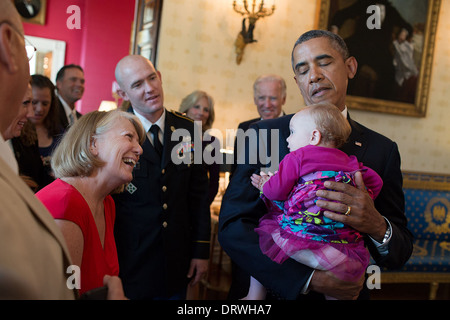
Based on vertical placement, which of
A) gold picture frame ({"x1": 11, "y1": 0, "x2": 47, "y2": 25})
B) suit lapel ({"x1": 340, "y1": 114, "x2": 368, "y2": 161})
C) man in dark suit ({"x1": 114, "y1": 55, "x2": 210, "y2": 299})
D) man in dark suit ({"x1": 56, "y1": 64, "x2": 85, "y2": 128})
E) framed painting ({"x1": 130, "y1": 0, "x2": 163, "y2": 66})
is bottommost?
man in dark suit ({"x1": 114, "y1": 55, "x2": 210, "y2": 299})

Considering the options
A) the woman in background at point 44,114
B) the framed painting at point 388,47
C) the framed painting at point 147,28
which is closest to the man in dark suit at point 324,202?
the woman in background at point 44,114

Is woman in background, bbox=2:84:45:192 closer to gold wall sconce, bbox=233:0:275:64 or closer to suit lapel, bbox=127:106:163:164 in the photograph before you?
suit lapel, bbox=127:106:163:164

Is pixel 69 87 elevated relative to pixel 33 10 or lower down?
lower down

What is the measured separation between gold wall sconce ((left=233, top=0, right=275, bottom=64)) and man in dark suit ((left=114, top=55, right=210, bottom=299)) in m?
2.42

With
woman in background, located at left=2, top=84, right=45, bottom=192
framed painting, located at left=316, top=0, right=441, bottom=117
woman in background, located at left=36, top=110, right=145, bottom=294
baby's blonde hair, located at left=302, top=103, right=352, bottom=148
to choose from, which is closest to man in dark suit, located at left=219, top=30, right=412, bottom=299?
baby's blonde hair, located at left=302, top=103, right=352, bottom=148

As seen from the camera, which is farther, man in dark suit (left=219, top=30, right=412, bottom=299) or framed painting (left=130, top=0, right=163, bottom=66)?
framed painting (left=130, top=0, right=163, bottom=66)

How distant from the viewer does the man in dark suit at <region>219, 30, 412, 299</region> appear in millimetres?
1507

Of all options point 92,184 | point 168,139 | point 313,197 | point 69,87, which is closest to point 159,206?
point 168,139

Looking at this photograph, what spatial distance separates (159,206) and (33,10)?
799 centimetres

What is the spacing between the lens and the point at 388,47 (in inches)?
216

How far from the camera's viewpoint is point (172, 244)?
2438 mm

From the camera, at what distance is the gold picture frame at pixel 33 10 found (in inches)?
328

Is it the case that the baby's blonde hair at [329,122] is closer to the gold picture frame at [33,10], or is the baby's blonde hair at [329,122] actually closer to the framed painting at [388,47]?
the framed painting at [388,47]

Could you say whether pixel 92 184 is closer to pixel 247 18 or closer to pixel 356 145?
pixel 356 145
